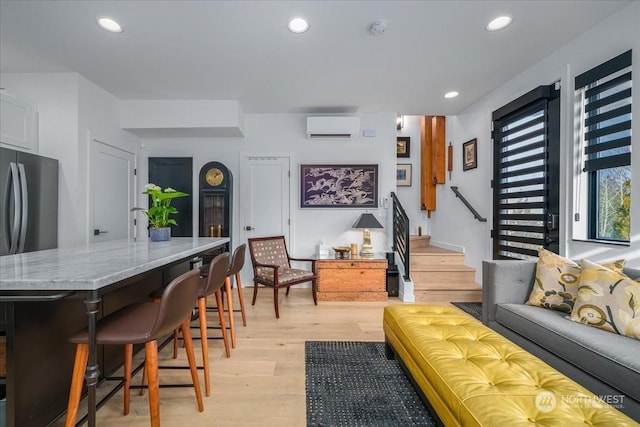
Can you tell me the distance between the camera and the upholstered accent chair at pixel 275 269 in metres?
3.32

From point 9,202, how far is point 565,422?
399cm

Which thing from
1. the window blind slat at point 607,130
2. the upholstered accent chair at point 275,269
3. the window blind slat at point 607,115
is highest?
the window blind slat at point 607,115

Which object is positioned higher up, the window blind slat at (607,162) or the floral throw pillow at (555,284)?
the window blind slat at (607,162)

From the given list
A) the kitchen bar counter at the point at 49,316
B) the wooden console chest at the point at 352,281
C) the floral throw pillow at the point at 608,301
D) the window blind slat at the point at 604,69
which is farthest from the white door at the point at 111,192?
the window blind slat at the point at 604,69

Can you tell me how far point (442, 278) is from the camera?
396 cm

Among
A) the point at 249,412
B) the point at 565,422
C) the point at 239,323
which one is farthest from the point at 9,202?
the point at 565,422

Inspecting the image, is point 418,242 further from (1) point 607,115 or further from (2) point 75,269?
(2) point 75,269

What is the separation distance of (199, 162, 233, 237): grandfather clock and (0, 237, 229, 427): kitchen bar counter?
2.45 m

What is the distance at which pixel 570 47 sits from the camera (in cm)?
262

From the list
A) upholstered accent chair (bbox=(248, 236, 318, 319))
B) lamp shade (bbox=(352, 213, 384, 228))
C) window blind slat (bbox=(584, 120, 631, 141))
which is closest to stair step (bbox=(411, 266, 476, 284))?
lamp shade (bbox=(352, 213, 384, 228))

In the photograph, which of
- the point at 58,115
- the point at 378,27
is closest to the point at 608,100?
the point at 378,27

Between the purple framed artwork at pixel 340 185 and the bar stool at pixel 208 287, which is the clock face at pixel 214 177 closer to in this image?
the purple framed artwork at pixel 340 185

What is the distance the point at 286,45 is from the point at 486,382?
2.81 metres

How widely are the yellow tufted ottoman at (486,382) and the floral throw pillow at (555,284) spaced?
0.68 meters
